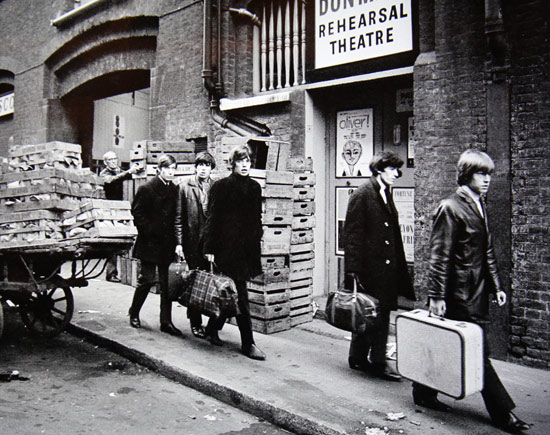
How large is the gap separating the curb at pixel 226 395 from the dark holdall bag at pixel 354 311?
981 millimetres

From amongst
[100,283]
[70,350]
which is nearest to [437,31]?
[70,350]

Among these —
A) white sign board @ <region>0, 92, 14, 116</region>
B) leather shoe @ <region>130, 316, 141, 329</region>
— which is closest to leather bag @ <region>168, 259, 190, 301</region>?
leather shoe @ <region>130, 316, 141, 329</region>

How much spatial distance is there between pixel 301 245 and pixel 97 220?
9.03ft

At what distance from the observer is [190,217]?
6.82 metres

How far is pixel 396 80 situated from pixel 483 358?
14.4ft

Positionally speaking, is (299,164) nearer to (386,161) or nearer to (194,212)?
(194,212)

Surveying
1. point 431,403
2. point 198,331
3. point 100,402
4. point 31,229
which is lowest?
point 100,402

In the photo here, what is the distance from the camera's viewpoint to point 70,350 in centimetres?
636

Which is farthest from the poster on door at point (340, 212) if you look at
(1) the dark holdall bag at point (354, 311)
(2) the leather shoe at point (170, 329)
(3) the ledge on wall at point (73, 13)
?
(3) the ledge on wall at point (73, 13)

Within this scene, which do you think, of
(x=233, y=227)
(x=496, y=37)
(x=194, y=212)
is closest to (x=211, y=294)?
(x=233, y=227)

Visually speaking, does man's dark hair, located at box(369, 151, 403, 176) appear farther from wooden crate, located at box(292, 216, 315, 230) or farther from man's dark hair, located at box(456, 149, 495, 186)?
wooden crate, located at box(292, 216, 315, 230)

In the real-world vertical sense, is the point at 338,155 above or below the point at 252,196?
above

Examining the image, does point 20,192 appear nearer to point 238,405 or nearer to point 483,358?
point 238,405

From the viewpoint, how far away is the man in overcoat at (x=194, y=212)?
21.8 feet
